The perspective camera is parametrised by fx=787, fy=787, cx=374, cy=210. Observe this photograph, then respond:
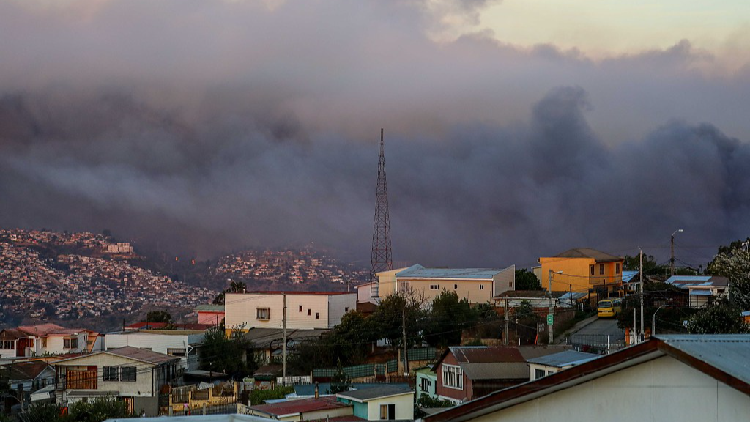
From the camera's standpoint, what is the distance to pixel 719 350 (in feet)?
16.6

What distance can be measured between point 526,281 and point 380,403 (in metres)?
39.8

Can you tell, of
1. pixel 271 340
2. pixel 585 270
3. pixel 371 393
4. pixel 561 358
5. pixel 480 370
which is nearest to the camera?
pixel 371 393

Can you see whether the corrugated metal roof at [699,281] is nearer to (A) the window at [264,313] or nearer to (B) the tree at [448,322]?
(B) the tree at [448,322]

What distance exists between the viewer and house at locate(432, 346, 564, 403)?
28172 mm

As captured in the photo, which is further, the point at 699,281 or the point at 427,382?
the point at 699,281

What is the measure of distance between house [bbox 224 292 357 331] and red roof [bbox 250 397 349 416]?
100 ft

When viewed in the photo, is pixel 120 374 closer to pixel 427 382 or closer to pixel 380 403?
pixel 427 382

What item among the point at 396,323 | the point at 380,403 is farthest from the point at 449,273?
the point at 380,403

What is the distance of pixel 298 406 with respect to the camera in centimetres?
2220

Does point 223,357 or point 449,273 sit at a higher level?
point 449,273

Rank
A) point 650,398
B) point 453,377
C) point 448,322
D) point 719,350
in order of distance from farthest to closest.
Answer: point 448,322 < point 453,377 < point 719,350 < point 650,398

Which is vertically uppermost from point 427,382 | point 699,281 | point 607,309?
point 699,281

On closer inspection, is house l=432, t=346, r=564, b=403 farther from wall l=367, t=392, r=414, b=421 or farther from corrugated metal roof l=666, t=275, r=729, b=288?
corrugated metal roof l=666, t=275, r=729, b=288

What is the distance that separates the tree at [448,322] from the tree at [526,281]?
48.7 feet
